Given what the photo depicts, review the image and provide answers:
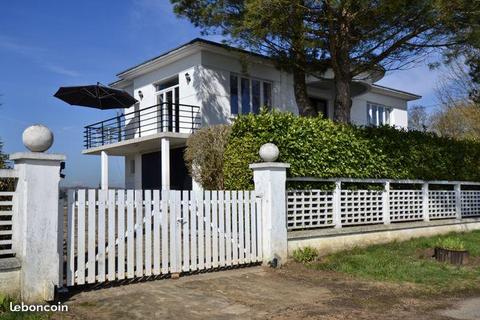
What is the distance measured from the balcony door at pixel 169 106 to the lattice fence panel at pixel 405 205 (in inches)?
342

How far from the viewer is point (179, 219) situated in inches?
313

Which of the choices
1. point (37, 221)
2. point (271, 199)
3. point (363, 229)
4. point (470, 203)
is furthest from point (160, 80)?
point (37, 221)

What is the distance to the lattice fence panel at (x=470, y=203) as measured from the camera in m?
15.4

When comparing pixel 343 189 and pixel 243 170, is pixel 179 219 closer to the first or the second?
pixel 243 170

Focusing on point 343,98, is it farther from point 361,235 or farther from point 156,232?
point 156,232

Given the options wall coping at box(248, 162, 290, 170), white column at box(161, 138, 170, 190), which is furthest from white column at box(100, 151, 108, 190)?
wall coping at box(248, 162, 290, 170)

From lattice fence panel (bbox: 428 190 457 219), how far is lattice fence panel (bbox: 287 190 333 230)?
452 centimetres

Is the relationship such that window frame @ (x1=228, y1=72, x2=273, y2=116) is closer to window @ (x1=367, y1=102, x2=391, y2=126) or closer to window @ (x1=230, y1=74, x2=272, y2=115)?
window @ (x1=230, y1=74, x2=272, y2=115)

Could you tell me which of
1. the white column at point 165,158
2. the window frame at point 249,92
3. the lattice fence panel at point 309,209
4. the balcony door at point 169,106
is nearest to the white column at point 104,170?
the balcony door at point 169,106

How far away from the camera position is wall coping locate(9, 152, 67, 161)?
20.4ft

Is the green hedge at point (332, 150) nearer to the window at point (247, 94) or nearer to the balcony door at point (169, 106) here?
the window at point (247, 94)

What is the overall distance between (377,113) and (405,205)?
15.1 m

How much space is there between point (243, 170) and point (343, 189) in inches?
108

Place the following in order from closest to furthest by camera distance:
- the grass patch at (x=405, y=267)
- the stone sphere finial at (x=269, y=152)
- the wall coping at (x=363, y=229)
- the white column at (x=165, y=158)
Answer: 1. the grass patch at (x=405, y=267)
2. the stone sphere finial at (x=269, y=152)
3. the wall coping at (x=363, y=229)
4. the white column at (x=165, y=158)
